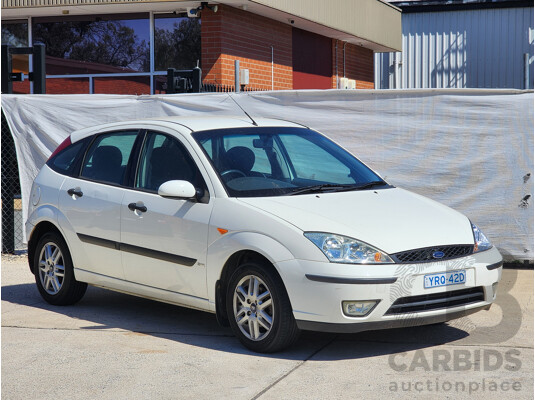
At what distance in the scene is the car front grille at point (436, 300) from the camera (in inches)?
224

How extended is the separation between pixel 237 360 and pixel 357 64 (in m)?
20.1

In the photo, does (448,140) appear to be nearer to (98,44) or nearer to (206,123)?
(206,123)

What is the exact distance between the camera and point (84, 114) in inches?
421

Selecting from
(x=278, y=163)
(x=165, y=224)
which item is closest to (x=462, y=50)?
(x=278, y=163)

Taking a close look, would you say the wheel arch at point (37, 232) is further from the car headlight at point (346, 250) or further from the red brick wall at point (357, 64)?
the red brick wall at point (357, 64)

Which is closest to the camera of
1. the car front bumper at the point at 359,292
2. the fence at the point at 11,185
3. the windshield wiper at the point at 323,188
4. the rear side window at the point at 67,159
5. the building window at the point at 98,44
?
the car front bumper at the point at 359,292

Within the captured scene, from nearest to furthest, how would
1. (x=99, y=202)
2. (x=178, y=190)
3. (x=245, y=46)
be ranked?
(x=178, y=190) < (x=99, y=202) < (x=245, y=46)

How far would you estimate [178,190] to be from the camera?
6.33 metres

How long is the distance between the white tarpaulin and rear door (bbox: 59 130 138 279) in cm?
277

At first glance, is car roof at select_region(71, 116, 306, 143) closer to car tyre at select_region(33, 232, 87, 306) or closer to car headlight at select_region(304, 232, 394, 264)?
car tyre at select_region(33, 232, 87, 306)

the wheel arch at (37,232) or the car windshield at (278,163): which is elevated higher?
the car windshield at (278,163)

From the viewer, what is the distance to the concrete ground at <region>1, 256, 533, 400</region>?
5.15m

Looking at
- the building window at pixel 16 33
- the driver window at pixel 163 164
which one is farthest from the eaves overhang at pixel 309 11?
Answer: the driver window at pixel 163 164

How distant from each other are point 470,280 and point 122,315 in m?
3.04
